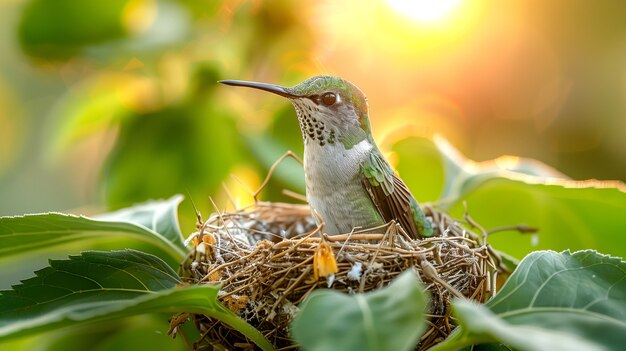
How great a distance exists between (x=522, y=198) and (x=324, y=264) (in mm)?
853

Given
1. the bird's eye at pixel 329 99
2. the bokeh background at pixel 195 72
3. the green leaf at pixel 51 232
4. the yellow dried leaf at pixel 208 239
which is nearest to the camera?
the green leaf at pixel 51 232

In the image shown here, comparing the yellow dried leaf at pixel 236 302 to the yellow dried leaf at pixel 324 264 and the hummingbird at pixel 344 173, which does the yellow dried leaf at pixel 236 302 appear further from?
the hummingbird at pixel 344 173

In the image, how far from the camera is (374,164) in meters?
1.59

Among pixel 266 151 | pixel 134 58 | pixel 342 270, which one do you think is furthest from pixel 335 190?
pixel 134 58

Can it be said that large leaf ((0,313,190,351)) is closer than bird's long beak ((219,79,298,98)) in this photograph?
No

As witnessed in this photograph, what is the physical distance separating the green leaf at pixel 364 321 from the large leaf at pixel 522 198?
854 millimetres

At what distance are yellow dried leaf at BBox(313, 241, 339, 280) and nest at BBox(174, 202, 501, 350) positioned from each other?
24 millimetres

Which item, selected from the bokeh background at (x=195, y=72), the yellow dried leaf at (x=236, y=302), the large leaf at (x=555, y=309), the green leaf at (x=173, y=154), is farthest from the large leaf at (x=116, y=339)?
the large leaf at (x=555, y=309)

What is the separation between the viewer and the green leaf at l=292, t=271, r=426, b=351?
0.83 metres

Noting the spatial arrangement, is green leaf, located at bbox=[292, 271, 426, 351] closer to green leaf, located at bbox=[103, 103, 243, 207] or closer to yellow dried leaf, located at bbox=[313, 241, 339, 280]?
yellow dried leaf, located at bbox=[313, 241, 339, 280]

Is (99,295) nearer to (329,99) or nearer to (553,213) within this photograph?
(329,99)

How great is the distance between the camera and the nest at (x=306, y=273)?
4.11 feet

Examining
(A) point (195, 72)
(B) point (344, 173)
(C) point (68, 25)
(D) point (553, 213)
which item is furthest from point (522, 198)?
(C) point (68, 25)

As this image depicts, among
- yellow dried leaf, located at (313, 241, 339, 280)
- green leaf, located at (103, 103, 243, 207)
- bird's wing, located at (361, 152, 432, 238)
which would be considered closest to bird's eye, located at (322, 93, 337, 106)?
bird's wing, located at (361, 152, 432, 238)
